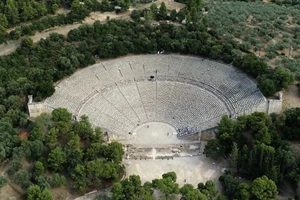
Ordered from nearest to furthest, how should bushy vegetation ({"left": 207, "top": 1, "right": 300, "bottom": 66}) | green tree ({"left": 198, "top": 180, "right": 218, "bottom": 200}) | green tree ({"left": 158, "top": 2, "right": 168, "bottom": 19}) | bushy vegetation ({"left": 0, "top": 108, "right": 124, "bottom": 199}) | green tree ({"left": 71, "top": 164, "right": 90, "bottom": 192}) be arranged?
green tree ({"left": 198, "top": 180, "right": 218, "bottom": 200}) < green tree ({"left": 71, "top": 164, "right": 90, "bottom": 192}) < bushy vegetation ({"left": 0, "top": 108, "right": 124, "bottom": 199}) < bushy vegetation ({"left": 207, "top": 1, "right": 300, "bottom": 66}) < green tree ({"left": 158, "top": 2, "right": 168, "bottom": 19})

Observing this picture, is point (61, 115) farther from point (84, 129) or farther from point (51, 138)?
point (51, 138)

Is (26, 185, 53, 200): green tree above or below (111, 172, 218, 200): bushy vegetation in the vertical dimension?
below

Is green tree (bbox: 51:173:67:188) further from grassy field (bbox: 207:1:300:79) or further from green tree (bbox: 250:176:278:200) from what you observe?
grassy field (bbox: 207:1:300:79)

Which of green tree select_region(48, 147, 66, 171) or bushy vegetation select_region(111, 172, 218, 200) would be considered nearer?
bushy vegetation select_region(111, 172, 218, 200)

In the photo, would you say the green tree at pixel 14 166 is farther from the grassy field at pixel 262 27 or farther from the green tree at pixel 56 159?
the grassy field at pixel 262 27

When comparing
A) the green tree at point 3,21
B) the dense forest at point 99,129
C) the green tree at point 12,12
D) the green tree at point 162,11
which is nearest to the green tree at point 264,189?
the dense forest at point 99,129


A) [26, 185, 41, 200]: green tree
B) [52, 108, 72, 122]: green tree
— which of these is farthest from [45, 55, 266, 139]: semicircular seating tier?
[26, 185, 41, 200]: green tree

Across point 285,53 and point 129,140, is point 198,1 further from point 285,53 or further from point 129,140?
point 129,140
